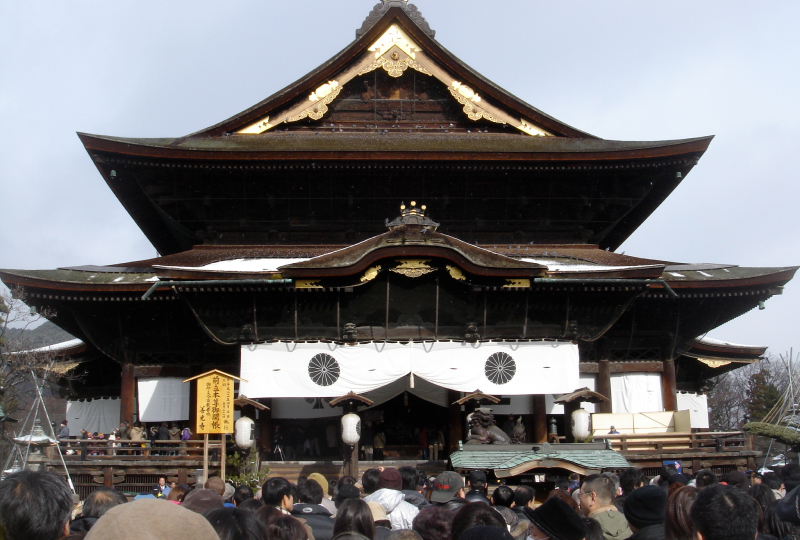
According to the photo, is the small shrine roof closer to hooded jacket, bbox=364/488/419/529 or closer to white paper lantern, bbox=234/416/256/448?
white paper lantern, bbox=234/416/256/448

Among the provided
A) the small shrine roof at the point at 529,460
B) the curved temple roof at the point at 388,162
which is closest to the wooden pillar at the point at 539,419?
the small shrine roof at the point at 529,460

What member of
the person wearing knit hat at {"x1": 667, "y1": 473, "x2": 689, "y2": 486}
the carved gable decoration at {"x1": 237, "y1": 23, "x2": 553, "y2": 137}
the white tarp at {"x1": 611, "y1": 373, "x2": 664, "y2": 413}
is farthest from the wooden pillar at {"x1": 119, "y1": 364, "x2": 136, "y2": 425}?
the person wearing knit hat at {"x1": 667, "y1": 473, "x2": 689, "y2": 486}

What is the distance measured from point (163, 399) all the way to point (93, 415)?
12.7 feet

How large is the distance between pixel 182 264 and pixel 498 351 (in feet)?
25.0

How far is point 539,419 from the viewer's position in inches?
658

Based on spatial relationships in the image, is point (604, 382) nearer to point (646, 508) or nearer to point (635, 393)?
point (635, 393)

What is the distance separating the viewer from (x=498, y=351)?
54.1 feet

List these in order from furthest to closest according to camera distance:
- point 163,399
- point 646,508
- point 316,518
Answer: point 163,399
point 316,518
point 646,508

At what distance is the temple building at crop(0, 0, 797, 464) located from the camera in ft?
53.3

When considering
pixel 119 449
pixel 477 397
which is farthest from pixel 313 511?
pixel 119 449

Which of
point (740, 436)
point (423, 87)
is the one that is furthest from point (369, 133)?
point (740, 436)

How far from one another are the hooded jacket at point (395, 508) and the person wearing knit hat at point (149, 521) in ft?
14.1

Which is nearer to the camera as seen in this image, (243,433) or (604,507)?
(604,507)

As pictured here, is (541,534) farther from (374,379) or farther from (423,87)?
(423,87)
